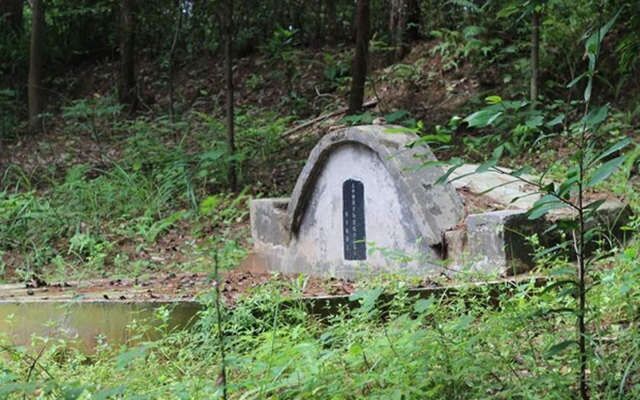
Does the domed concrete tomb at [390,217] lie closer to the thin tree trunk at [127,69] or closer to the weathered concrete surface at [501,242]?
the weathered concrete surface at [501,242]

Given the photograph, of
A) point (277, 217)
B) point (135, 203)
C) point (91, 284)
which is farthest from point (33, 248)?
point (277, 217)

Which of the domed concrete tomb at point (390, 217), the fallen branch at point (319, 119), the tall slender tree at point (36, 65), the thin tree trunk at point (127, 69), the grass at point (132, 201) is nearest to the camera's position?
the domed concrete tomb at point (390, 217)

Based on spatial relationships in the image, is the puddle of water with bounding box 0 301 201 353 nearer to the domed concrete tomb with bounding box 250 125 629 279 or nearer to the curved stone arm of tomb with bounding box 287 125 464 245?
the domed concrete tomb with bounding box 250 125 629 279

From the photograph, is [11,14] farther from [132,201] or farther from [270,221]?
[270,221]

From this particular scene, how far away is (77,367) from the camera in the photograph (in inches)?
166

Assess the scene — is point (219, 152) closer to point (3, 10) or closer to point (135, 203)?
point (135, 203)

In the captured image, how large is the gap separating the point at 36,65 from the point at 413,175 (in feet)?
31.3

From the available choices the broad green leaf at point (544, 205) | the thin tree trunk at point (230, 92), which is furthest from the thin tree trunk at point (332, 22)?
the broad green leaf at point (544, 205)

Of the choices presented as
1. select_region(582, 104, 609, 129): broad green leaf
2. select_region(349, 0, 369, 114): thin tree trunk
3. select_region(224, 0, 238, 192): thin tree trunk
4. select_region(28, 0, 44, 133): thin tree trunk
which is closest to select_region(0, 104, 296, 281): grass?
select_region(224, 0, 238, 192): thin tree trunk

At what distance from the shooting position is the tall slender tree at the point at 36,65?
511 inches

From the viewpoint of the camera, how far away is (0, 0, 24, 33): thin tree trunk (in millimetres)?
15391

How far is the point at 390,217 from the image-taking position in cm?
604

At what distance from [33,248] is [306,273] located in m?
4.10

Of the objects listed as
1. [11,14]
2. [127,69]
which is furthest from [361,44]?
[11,14]
